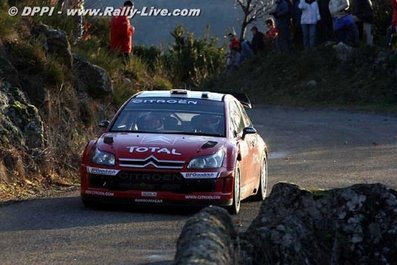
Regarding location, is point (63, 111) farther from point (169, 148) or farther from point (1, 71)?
point (169, 148)

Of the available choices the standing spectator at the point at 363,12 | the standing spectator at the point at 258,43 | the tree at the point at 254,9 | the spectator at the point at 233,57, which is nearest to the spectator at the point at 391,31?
the standing spectator at the point at 363,12

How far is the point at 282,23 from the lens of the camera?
33.1m

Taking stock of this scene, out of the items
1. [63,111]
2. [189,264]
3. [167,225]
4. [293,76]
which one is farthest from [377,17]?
[189,264]

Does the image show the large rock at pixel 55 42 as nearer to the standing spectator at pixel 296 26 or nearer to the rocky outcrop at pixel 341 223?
the rocky outcrop at pixel 341 223

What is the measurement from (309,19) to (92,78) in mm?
13162

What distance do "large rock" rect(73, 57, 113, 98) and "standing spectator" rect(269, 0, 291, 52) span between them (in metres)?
12.9

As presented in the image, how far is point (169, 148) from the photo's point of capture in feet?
43.2

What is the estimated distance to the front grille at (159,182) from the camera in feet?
42.9

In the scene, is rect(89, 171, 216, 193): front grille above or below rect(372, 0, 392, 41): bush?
below

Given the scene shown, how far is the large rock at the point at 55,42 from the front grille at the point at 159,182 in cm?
648

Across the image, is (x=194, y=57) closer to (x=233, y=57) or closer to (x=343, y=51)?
(x=233, y=57)

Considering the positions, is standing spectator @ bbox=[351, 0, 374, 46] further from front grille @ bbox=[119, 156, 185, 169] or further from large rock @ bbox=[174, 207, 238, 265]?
large rock @ bbox=[174, 207, 238, 265]

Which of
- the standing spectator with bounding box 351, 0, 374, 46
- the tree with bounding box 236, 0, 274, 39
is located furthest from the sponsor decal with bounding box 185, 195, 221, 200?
the tree with bounding box 236, 0, 274, 39

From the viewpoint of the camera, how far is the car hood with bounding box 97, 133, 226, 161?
42.9 ft
